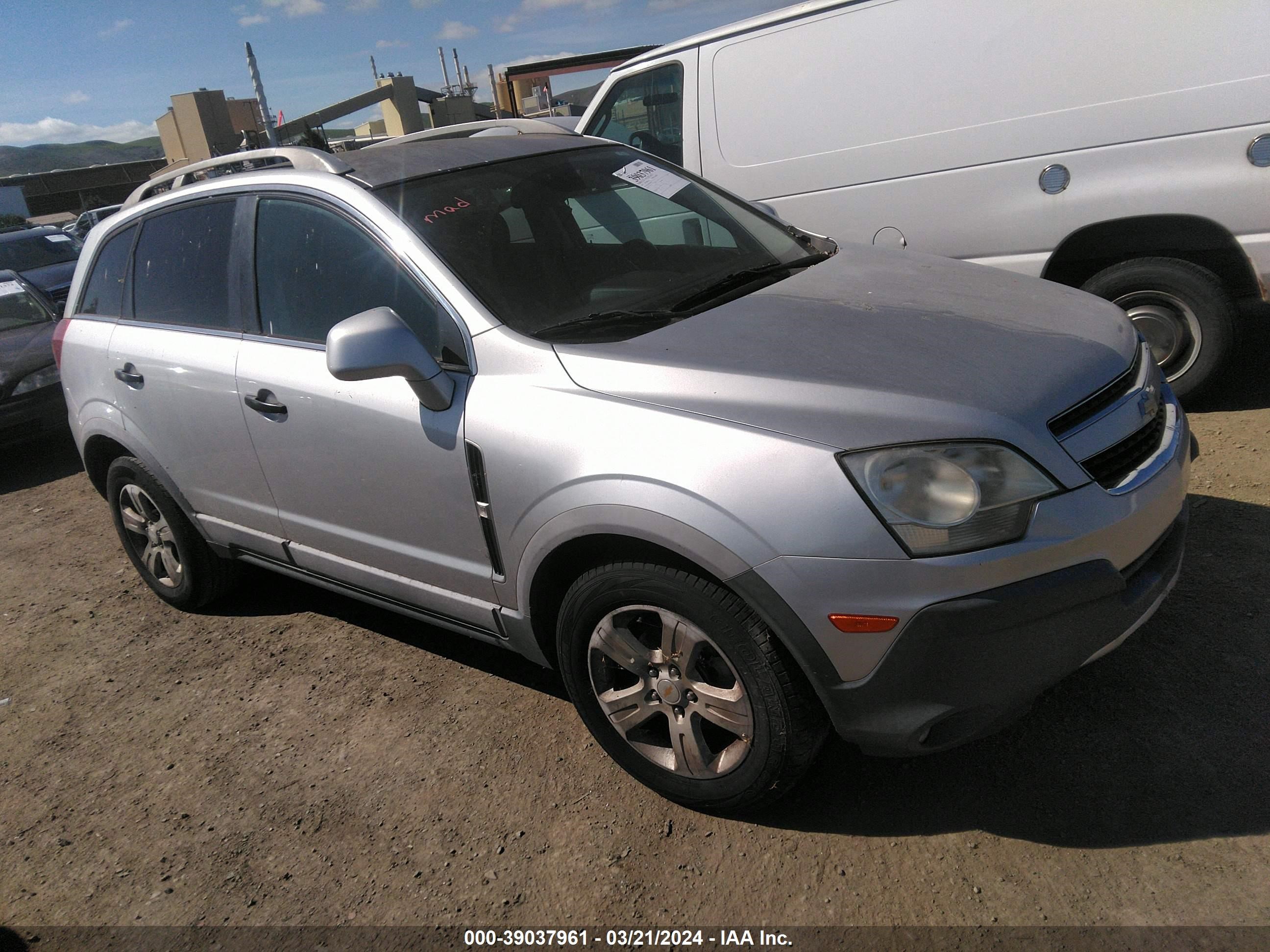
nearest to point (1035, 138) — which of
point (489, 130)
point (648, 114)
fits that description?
point (648, 114)

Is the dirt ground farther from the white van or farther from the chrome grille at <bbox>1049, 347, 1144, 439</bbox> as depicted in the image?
the white van

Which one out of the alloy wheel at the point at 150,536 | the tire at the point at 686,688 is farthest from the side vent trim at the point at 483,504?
the alloy wheel at the point at 150,536

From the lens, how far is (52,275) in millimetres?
12016

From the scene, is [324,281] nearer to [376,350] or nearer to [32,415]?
[376,350]

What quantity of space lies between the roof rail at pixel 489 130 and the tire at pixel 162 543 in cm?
175

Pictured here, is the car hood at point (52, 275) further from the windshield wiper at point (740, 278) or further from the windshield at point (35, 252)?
the windshield wiper at point (740, 278)

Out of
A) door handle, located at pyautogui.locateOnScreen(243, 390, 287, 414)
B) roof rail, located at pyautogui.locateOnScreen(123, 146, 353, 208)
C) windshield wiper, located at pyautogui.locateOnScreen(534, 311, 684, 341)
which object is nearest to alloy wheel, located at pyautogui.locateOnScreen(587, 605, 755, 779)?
windshield wiper, located at pyautogui.locateOnScreen(534, 311, 684, 341)

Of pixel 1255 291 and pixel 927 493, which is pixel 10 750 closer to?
pixel 927 493

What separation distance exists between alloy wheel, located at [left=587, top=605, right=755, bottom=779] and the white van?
326 centimetres

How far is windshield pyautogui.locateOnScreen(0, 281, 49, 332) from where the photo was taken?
823cm

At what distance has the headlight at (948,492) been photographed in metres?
2.03

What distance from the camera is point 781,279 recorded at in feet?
10.2

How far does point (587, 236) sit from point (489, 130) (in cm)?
137

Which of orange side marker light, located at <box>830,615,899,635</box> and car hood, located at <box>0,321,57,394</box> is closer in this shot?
orange side marker light, located at <box>830,615,899,635</box>
